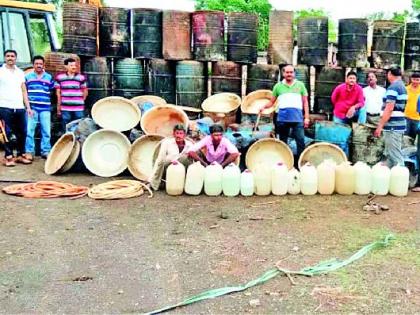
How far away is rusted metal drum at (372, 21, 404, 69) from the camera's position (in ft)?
32.4

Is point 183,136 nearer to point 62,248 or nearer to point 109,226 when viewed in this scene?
point 109,226

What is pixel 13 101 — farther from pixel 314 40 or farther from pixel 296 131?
pixel 314 40

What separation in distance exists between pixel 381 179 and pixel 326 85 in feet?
10.3

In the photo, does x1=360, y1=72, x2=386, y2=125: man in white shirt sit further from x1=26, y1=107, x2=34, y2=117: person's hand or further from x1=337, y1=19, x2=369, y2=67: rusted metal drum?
x1=26, y1=107, x2=34, y2=117: person's hand

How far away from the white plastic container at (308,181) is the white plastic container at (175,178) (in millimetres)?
1459

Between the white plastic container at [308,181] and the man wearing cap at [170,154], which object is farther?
the man wearing cap at [170,154]

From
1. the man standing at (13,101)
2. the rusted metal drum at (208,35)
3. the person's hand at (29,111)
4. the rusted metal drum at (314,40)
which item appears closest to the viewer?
the man standing at (13,101)

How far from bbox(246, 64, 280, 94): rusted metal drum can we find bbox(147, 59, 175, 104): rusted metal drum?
4.28 feet

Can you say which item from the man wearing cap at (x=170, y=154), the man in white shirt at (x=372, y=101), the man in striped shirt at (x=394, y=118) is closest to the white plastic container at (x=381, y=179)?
the man in striped shirt at (x=394, y=118)

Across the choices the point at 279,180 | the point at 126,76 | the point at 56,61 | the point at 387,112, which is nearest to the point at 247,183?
the point at 279,180

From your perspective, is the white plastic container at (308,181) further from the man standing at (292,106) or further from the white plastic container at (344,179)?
the man standing at (292,106)

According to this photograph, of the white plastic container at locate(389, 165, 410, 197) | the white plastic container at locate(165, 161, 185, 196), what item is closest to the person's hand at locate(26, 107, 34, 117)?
the white plastic container at locate(165, 161, 185, 196)

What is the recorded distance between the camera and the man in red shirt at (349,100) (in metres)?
8.68

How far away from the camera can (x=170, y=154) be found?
7336mm
